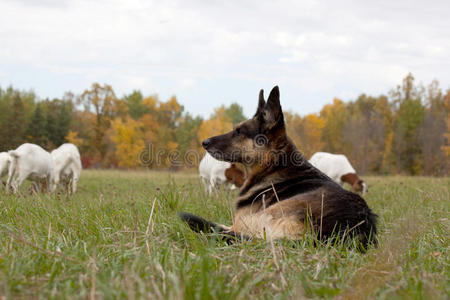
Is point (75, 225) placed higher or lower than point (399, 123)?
lower

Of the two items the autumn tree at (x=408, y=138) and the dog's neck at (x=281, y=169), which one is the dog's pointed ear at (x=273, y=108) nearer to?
the dog's neck at (x=281, y=169)

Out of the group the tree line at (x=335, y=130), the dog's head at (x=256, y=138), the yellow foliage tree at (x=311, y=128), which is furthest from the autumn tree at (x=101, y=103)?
the dog's head at (x=256, y=138)

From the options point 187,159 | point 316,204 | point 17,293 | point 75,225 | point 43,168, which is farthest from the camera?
point 43,168

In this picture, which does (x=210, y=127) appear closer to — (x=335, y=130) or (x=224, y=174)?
(x=335, y=130)

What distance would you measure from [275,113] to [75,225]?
246 centimetres

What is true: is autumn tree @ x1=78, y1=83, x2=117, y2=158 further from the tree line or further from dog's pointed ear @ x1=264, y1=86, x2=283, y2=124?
dog's pointed ear @ x1=264, y1=86, x2=283, y2=124

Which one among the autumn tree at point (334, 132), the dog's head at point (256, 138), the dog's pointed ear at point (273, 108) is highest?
the autumn tree at point (334, 132)

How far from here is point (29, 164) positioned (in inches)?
439


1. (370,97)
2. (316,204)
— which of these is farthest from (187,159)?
(370,97)

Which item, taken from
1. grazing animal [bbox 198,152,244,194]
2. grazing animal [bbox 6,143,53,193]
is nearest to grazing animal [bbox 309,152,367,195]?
grazing animal [bbox 198,152,244,194]

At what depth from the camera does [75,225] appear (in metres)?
3.87

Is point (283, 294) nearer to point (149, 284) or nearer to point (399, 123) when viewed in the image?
point (149, 284)

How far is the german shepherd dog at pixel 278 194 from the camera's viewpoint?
3484 millimetres

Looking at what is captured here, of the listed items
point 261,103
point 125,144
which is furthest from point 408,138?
point 261,103
